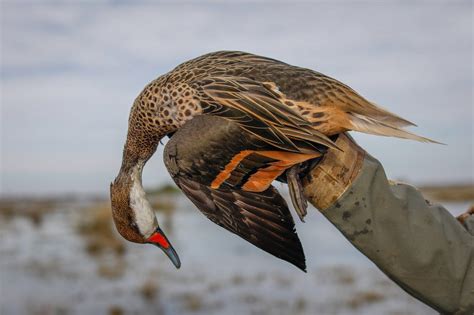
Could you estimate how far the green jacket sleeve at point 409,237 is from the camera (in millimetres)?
2352

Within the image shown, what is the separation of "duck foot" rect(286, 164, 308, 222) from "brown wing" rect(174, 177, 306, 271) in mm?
84

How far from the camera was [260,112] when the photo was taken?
2389 mm

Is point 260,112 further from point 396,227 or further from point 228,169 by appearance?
point 396,227

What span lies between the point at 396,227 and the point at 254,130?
766 millimetres

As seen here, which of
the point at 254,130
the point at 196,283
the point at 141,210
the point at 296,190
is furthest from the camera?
the point at 196,283

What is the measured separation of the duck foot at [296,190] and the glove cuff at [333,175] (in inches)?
1.2

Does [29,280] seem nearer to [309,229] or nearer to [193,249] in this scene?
[193,249]

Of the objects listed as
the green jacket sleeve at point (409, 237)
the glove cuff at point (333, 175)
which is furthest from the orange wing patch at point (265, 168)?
the green jacket sleeve at point (409, 237)

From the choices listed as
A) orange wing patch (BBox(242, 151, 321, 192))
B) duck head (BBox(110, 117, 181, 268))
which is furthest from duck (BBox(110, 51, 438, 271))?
duck head (BBox(110, 117, 181, 268))

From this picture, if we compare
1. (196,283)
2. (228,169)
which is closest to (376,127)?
(228,169)

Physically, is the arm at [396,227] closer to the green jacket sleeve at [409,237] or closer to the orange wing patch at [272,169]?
the green jacket sleeve at [409,237]

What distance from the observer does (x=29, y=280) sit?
15047 mm

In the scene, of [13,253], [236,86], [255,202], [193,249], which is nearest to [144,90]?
[236,86]

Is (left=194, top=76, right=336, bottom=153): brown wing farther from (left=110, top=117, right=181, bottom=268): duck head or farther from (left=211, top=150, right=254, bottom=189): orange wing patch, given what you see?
(left=110, top=117, right=181, bottom=268): duck head
